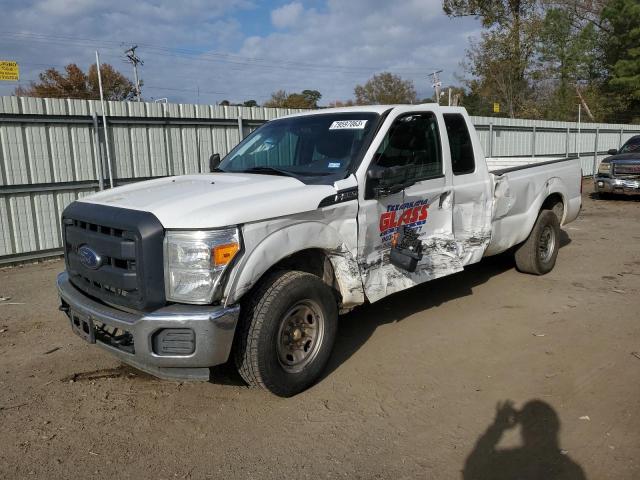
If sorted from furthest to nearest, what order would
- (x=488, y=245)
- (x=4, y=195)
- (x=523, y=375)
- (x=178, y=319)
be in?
(x=4, y=195) → (x=488, y=245) → (x=523, y=375) → (x=178, y=319)

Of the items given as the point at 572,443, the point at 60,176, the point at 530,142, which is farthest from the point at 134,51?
the point at 572,443

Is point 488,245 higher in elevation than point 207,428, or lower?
higher

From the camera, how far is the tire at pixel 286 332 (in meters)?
3.32

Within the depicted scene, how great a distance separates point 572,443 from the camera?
305 centimetres

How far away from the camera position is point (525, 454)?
2.96 m

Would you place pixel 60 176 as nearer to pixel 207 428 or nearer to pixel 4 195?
pixel 4 195

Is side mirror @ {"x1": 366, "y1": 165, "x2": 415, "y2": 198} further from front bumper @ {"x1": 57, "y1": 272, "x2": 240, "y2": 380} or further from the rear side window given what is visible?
front bumper @ {"x1": 57, "y1": 272, "x2": 240, "y2": 380}

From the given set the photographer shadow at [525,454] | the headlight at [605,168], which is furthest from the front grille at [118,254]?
the headlight at [605,168]

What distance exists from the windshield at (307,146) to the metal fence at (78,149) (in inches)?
184

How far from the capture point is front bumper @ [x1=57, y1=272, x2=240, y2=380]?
3.05 m

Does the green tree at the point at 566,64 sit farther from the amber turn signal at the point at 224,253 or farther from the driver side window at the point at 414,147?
the amber turn signal at the point at 224,253

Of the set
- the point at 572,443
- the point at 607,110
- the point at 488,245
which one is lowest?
the point at 572,443

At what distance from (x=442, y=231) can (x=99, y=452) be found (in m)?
3.30

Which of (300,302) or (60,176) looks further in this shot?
(60,176)
